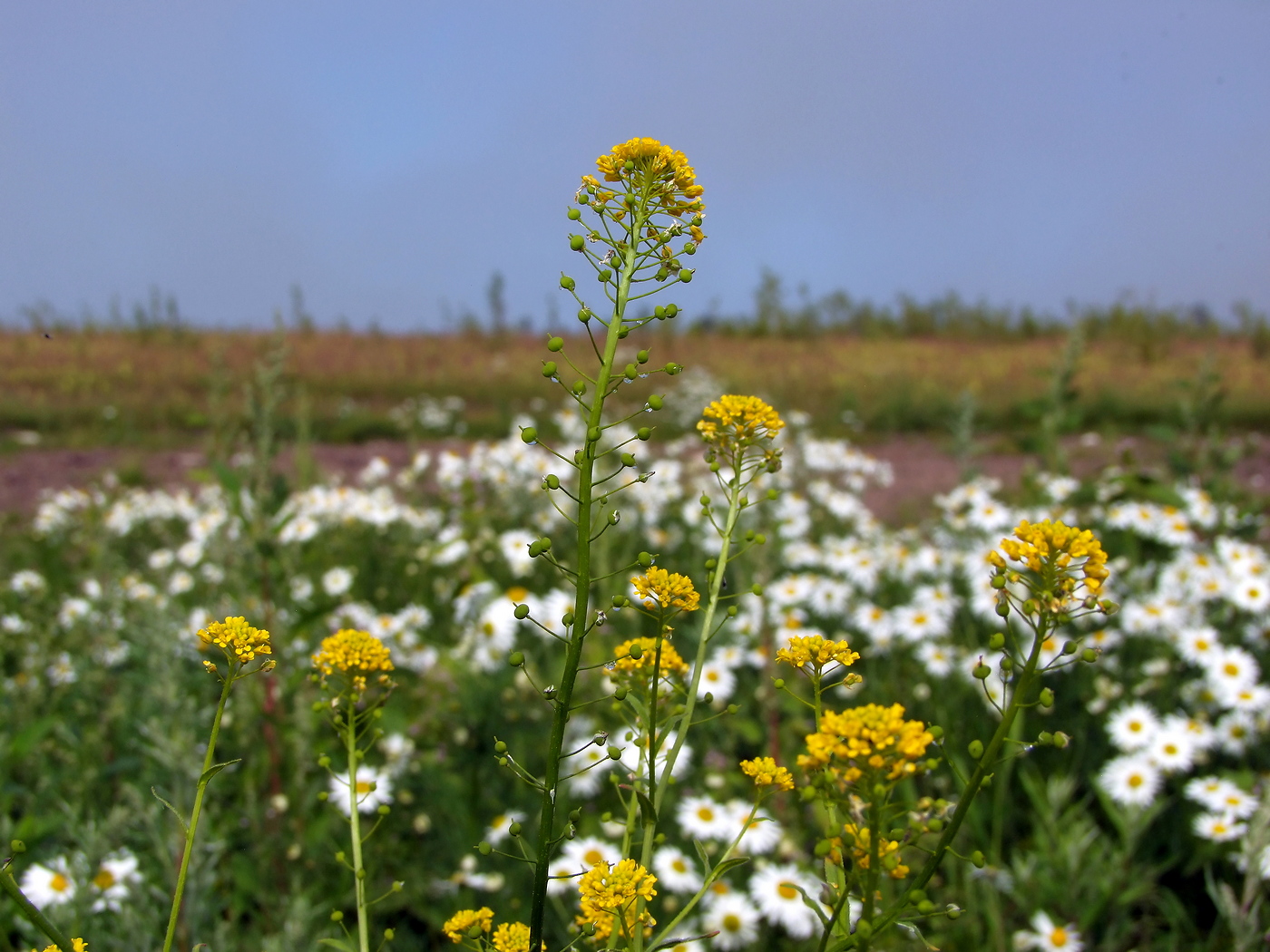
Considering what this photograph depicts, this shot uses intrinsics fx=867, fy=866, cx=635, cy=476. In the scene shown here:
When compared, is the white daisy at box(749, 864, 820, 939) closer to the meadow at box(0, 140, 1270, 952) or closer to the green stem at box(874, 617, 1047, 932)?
the meadow at box(0, 140, 1270, 952)

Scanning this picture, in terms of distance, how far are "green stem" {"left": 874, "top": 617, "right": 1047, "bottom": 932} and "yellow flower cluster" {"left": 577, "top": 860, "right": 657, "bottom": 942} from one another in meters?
0.15

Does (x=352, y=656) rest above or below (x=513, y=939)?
above

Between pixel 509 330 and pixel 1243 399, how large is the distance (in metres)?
10.6

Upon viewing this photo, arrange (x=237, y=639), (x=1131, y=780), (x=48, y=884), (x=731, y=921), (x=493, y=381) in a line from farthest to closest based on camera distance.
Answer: (x=493, y=381) → (x=1131, y=780) → (x=731, y=921) → (x=48, y=884) → (x=237, y=639)

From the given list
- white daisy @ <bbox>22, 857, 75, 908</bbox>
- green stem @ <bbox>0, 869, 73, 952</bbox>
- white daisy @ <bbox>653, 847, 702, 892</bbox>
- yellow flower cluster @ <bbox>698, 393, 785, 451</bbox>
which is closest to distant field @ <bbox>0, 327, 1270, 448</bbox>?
white daisy @ <bbox>653, 847, 702, 892</bbox>

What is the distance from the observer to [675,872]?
5.84ft

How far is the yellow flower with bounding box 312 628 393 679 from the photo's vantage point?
72 centimetres

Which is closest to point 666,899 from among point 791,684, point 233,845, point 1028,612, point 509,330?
point 791,684

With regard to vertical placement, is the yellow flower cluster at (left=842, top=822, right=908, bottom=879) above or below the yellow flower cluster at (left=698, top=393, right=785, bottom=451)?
below

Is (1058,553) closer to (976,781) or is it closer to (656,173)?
(976,781)

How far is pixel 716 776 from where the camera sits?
219cm

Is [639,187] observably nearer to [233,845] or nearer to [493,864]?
[493,864]

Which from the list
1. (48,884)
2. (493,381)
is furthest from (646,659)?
(493,381)

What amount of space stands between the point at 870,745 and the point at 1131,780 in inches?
80.6
